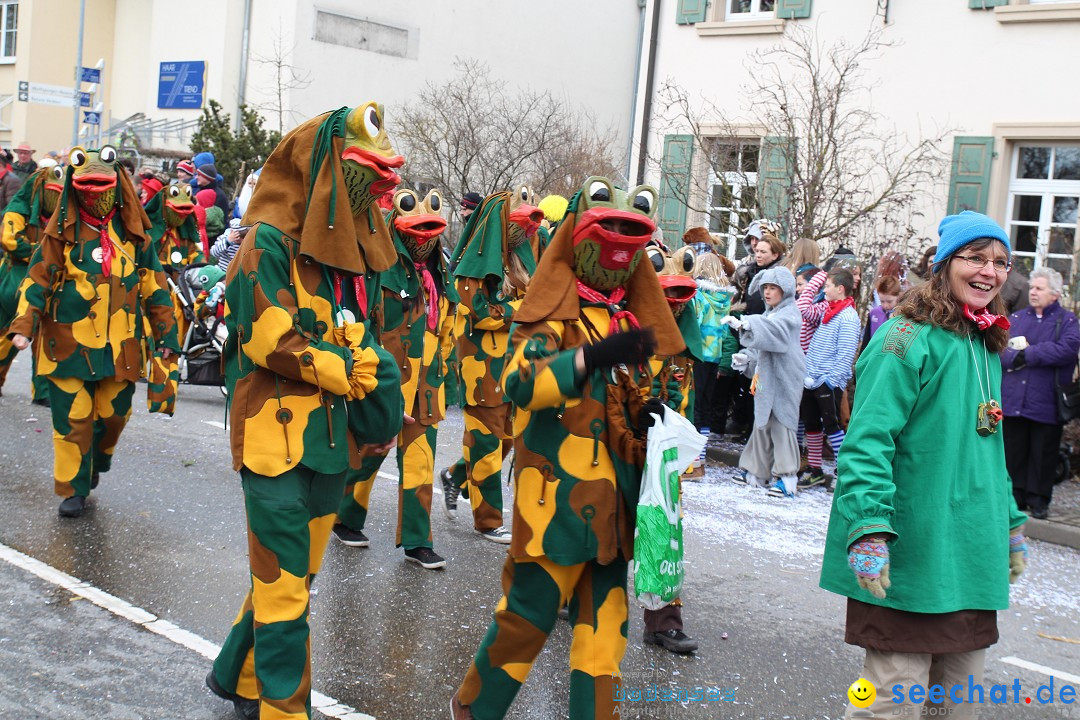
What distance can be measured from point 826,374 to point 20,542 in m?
6.17

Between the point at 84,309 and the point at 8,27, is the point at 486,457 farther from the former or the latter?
the point at 8,27

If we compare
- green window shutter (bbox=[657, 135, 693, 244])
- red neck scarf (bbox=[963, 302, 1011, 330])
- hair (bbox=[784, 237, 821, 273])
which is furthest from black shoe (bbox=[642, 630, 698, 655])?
green window shutter (bbox=[657, 135, 693, 244])

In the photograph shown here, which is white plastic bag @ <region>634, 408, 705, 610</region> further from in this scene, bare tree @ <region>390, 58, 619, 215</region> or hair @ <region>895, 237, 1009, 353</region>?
bare tree @ <region>390, 58, 619, 215</region>

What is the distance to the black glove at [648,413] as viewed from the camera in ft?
12.6

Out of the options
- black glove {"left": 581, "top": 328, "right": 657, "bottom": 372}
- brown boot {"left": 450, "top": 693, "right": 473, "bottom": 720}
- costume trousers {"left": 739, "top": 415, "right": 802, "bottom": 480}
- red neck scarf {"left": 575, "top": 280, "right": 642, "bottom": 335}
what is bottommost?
brown boot {"left": 450, "top": 693, "right": 473, "bottom": 720}

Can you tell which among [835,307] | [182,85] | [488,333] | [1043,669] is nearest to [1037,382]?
[835,307]

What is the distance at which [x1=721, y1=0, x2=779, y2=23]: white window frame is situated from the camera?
633 inches

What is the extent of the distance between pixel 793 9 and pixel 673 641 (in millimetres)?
12476

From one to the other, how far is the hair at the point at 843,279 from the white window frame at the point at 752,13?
790 cm

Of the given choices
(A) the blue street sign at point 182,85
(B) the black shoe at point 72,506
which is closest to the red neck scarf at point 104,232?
(B) the black shoe at point 72,506

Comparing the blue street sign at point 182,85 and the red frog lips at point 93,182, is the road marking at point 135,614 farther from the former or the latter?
the blue street sign at point 182,85

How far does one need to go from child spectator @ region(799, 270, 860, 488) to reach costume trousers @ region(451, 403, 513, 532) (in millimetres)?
3382

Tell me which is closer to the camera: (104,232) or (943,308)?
(943,308)

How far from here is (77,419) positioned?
6648 millimetres
